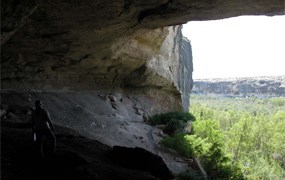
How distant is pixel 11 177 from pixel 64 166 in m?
1.25

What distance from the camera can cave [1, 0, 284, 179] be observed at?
34.8 ft

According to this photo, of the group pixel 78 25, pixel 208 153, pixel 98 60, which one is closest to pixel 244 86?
pixel 208 153

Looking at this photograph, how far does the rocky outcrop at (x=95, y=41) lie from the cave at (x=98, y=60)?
30mm

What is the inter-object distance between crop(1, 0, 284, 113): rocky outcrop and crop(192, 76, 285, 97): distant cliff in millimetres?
114118

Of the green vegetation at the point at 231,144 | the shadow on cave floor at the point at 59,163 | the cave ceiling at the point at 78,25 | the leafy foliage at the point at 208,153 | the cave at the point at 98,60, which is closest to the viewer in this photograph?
the shadow on cave floor at the point at 59,163

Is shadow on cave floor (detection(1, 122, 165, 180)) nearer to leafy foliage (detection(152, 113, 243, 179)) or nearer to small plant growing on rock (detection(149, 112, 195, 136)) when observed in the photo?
leafy foliage (detection(152, 113, 243, 179))

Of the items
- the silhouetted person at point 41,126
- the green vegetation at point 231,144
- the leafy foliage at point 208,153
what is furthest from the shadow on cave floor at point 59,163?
the leafy foliage at point 208,153

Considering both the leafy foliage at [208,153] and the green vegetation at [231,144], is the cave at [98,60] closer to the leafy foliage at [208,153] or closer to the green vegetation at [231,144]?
the leafy foliage at [208,153]

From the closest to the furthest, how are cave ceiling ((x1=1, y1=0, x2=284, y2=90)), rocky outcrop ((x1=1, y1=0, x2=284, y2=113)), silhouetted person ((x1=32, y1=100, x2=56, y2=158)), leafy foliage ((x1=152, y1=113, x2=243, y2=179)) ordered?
1. silhouetted person ((x1=32, y1=100, x2=56, y2=158))
2. cave ceiling ((x1=1, y1=0, x2=284, y2=90))
3. rocky outcrop ((x1=1, y1=0, x2=284, y2=113))
4. leafy foliage ((x1=152, y1=113, x2=243, y2=179))

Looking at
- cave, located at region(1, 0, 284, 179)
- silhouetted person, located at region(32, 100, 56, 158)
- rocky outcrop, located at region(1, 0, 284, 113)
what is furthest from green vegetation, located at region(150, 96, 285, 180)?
silhouetted person, located at region(32, 100, 56, 158)

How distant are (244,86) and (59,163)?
451 feet

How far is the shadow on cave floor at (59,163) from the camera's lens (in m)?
7.38

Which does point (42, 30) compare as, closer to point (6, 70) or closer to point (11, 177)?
point (6, 70)

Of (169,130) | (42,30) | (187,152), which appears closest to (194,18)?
(42,30)
